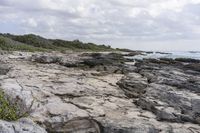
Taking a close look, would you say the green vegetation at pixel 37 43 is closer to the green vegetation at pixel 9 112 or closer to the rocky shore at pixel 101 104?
the rocky shore at pixel 101 104

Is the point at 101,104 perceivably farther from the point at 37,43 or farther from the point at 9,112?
the point at 37,43

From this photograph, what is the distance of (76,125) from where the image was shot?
1445 centimetres

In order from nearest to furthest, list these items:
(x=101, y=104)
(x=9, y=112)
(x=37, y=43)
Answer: (x=9, y=112), (x=101, y=104), (x=37, y=43)

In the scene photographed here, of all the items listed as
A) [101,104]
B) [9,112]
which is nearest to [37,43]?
[101,104]

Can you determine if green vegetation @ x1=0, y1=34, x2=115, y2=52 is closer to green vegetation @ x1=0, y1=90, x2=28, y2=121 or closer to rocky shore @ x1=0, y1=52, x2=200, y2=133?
rocky shore @ x1=0, y1=52, x2=200, y2=133

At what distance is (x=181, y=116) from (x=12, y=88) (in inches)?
282

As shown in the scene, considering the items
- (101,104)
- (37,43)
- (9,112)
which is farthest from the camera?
(37,43)

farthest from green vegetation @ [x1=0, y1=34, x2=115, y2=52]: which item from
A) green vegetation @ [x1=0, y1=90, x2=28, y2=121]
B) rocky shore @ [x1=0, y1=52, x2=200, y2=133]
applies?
green vegetation @ [x1=0, y1=90, x2=28, y2=121]

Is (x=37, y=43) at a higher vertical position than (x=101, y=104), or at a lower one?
higher

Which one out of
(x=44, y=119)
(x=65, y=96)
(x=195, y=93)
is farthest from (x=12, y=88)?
(x=195, y=93)

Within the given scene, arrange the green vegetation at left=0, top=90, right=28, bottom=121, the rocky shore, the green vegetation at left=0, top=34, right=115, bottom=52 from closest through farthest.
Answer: the green vegetation at left=0, top=90, right=28, bottom=121 → the rocky shore → the green vegetation at left=0, top=34, right=115, bottom=52

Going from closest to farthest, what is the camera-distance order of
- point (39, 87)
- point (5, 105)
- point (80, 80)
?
point (5, 105), point (39, 87), point (80, 80)

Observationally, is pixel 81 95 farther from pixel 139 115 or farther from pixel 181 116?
pixel 181 116

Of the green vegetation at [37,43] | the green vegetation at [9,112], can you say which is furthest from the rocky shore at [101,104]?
the green vegetation at [37,43]
